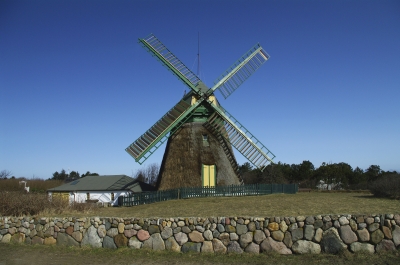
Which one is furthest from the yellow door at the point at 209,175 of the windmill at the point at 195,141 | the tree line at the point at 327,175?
the tree line at the point at 327,175

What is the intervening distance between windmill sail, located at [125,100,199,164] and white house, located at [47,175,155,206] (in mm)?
6777

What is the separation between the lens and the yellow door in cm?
2481

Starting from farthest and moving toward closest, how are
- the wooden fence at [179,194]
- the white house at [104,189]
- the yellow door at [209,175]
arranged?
the white house at [104,189] < the yellow door at [209,175] < the wooden fence at [179,194]

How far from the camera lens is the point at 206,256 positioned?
9.35 meters

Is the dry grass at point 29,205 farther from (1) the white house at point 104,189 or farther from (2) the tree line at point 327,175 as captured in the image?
(2) the tree line at point 327,175

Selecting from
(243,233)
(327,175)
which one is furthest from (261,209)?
(327,175)

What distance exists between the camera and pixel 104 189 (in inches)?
1227

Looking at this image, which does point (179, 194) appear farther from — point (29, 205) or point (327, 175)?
point (327, 175)

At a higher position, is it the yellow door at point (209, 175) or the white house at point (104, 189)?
the yellow door at point (209, 175)

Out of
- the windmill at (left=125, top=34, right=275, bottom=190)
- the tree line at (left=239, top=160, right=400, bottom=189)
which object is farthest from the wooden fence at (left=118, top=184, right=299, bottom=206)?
the tree line at (left=239, top=160, right=400, bottom=189)

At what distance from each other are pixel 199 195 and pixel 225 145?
399 cm

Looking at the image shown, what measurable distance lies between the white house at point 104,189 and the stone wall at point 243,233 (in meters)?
19.2

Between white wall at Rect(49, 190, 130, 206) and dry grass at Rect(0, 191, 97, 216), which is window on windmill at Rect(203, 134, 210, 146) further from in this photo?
dry grass at Rect(0, 191, 97, 216)

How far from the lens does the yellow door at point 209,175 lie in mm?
24812
